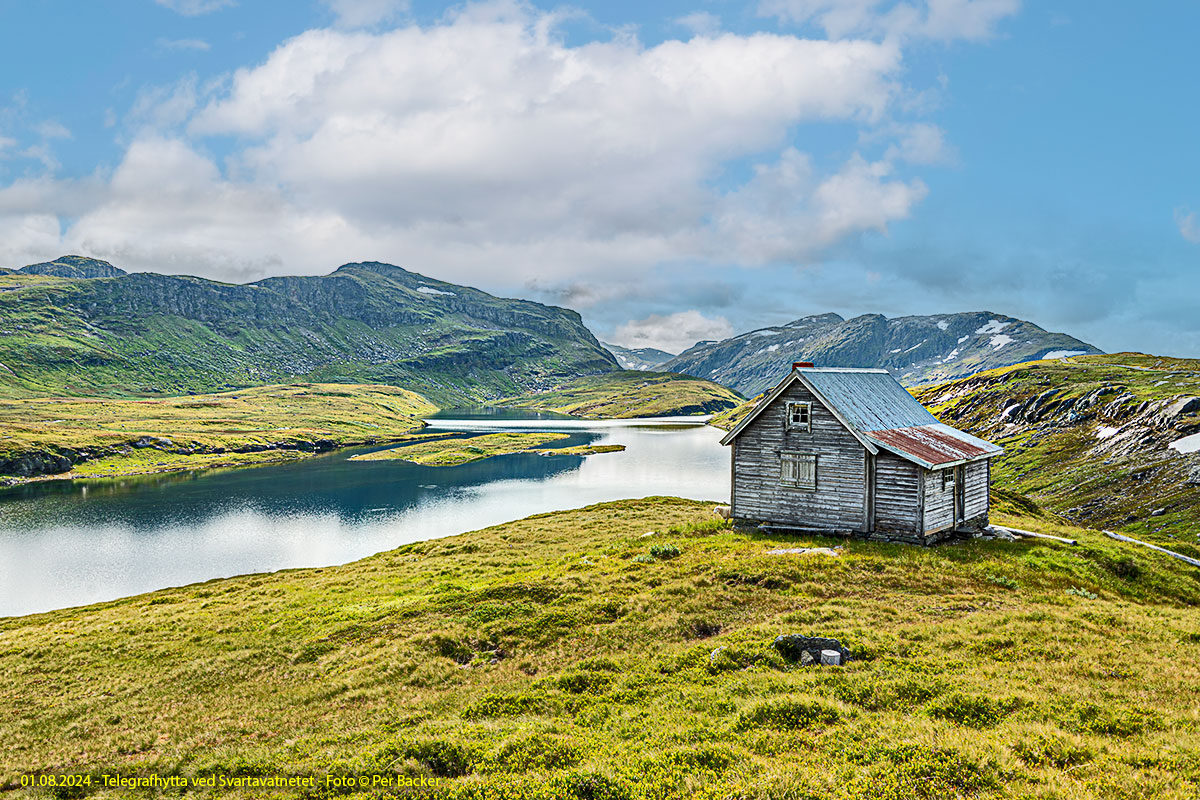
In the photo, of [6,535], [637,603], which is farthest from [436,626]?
[6,535]

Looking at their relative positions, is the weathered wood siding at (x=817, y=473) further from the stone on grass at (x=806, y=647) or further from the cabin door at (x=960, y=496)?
the stone on grass at (x=806, y=647)

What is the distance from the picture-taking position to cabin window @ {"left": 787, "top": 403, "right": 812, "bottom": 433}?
37438 millimetres

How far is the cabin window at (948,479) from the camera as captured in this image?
35812 millimetres

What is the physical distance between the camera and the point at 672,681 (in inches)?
742

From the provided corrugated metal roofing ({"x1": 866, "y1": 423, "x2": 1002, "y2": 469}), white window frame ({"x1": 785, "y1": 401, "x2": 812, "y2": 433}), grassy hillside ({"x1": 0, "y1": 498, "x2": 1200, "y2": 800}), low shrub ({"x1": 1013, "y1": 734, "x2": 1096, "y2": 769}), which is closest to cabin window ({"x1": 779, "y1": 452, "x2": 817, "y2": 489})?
white window frame ({"x1": 785, "y1": 401, "x2": 812, "y2": 433})

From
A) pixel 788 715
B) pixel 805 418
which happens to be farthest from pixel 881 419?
pixel 788 715

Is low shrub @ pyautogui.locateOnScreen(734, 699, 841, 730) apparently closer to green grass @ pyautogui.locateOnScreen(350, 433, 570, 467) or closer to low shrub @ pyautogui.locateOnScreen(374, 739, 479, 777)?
low shrub @ pyautogui.locateOnScreen(374, 739, 479, 777)

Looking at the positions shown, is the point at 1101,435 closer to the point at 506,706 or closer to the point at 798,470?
the point at 798,470

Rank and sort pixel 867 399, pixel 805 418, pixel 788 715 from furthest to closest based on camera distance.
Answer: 1. pixel 867 399
2. pixel 805 418
3. pixel 788 715

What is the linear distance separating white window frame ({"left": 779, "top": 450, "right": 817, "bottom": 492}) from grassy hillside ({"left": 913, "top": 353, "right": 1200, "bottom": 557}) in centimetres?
2868

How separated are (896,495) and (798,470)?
5.62m

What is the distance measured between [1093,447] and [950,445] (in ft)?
313

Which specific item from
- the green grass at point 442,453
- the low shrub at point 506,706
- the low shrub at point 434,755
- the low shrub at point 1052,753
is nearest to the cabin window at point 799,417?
the low shrub at point 506,706

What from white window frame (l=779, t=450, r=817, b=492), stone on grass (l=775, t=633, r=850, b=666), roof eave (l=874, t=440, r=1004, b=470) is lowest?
stone on grass (l=775, t=633, r=850, b=666)
